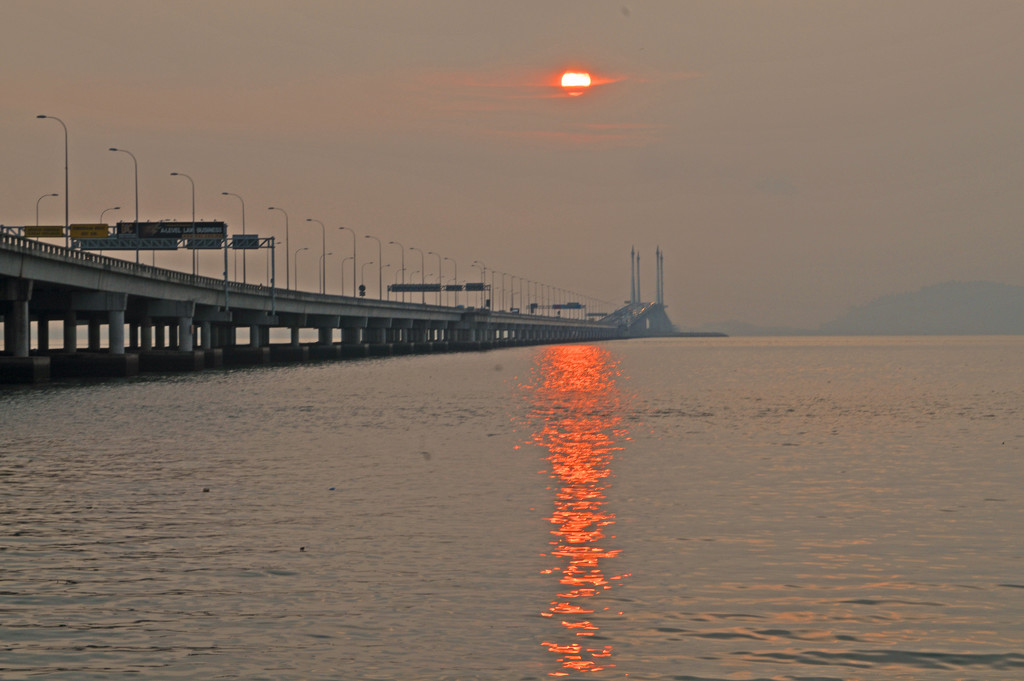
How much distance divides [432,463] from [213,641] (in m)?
20.7

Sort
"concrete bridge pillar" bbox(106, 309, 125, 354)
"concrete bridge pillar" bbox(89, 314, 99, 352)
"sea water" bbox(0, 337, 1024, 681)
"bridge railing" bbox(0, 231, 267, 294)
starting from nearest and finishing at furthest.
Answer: "sea water" bbox(0, 337, 1024, 681) → "bridge railing" bbox(0, 231, 267, 294) → "concrete bridge pillar" bbox(106, 309, 125, 354) → "concrete bridge pillar" bbox(89, 314, 99, 352)

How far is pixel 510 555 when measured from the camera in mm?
20000

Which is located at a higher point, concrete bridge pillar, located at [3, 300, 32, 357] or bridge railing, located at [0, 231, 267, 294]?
bridge railing, located at [0, 231, 267, 294]

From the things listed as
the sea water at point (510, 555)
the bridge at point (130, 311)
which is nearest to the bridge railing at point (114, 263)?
the bridge at point (130, 311)

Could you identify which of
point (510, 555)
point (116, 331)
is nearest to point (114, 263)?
point (116, 331)

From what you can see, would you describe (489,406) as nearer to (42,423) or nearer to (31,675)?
(42,423)

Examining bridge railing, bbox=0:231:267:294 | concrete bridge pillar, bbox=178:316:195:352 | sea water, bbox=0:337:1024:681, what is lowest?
sea water, bbox=0:337:1024:681

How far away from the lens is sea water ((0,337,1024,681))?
1390cm

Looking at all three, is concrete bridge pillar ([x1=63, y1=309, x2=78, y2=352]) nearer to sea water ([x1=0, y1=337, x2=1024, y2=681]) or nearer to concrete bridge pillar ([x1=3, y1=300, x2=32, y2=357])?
concrete bridge pillar ([x1=3, y1=300, x2=32, y2=357])

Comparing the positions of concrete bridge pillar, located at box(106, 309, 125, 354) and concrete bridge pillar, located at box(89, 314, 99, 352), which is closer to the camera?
concrete bridge pillar, located at box(106, 309, 125, 354)

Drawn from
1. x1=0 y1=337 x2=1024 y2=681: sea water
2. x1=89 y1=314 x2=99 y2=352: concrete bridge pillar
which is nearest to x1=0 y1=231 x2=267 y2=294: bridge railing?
x1=89 y1=314 x2=99 y2=352: concrete bridge pillar

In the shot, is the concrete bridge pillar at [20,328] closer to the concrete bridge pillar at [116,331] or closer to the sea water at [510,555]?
the concrete bridge pillar at [116,331]

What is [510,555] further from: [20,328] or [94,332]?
[94,332]

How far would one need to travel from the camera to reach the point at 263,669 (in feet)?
43.5
